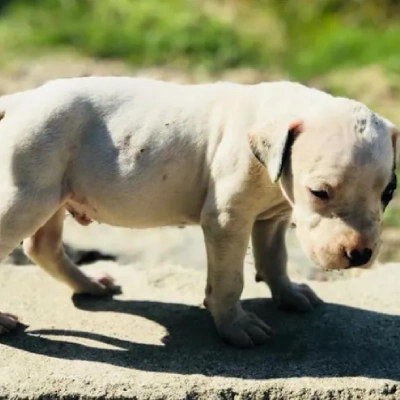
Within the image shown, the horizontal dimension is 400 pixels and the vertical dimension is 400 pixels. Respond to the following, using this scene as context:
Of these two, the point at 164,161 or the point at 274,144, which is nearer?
the point at 274,144

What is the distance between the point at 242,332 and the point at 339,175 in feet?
3.29

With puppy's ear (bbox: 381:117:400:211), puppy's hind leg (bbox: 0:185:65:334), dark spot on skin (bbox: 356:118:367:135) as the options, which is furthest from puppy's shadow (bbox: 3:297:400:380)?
dark spot on skin (bbox: 356:118:367:135)

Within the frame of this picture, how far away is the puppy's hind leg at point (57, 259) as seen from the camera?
486 cm

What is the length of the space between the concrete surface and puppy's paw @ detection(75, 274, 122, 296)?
6 centimetres

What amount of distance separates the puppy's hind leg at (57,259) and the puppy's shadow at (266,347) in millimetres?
176

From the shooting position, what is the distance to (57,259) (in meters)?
4.95

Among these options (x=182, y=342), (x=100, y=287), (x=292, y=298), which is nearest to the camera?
(x=182, y=342)

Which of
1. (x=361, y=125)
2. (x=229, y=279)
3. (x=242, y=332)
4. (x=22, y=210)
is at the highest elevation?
(x=361, y=125)

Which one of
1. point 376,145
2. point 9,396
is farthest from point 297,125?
point 9,396

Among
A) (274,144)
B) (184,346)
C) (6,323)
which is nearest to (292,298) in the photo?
(184,346)

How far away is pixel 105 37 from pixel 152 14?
1.05 metres

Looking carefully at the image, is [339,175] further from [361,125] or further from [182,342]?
[182,342]

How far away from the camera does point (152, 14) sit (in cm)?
1198

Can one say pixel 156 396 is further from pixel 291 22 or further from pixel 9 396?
pixel 291 22
